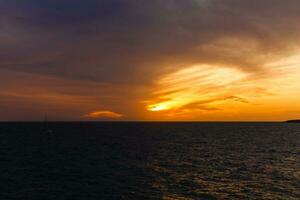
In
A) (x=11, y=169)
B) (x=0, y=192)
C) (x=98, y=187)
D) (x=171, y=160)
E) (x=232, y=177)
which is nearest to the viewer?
(x=0, y=192)

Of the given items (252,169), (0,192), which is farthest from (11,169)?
(252,169)

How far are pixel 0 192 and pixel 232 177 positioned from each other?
3954cm

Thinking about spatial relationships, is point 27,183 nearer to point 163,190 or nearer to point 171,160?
point 163,190

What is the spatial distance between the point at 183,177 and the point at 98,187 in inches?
660

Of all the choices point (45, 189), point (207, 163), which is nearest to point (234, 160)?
point (207, 163)

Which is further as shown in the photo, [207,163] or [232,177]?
[207,163]

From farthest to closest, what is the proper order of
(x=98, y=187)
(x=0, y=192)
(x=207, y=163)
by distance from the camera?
(x=207, y=163)
(x=98, y=187)
(x=0, y=192)

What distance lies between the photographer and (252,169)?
217 feet

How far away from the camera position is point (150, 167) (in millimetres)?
67375

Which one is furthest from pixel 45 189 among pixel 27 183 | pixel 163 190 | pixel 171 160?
pixel 171 160

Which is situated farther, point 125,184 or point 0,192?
point 125,184

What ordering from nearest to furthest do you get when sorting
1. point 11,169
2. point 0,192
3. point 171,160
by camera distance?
point 0,192, point 11,169, point 171,160

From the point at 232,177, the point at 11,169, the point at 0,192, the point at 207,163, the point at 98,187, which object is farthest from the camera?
the point at 207,163

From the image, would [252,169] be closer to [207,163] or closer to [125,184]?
[207,163]
